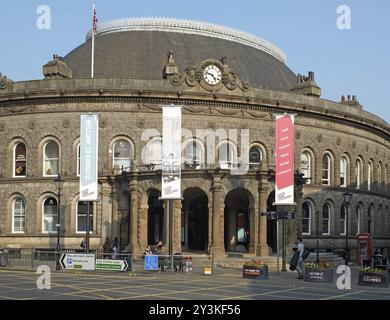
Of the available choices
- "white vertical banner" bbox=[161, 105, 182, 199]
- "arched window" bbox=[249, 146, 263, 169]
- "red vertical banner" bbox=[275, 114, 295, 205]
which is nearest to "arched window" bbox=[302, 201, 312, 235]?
"arched window" bbox=[249, 146, 263, 169]

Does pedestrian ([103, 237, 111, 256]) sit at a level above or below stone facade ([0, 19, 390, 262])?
below

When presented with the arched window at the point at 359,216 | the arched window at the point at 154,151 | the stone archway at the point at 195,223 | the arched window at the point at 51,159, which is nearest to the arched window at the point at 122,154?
the arched window at the point at 154,151

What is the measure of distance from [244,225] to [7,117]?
2000cm

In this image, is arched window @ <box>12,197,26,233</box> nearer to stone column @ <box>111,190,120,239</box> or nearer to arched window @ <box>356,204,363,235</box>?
stone column @ <box>111,190,120,239</box>

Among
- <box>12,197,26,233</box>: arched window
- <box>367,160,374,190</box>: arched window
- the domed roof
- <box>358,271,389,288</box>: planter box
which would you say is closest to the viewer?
<box>358,271,389,288</box>: planter box

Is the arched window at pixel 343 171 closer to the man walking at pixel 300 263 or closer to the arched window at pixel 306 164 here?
the arched window at pixel 306 164

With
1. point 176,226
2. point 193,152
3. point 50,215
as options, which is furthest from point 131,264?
point 50,215

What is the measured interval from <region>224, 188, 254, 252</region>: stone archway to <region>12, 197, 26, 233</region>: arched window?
610 inches

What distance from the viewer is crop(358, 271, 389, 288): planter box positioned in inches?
1012

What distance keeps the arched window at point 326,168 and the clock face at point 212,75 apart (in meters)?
12.3

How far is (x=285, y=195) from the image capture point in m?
35.5
